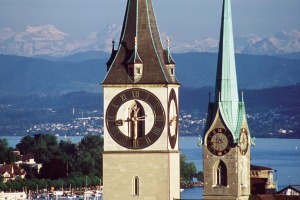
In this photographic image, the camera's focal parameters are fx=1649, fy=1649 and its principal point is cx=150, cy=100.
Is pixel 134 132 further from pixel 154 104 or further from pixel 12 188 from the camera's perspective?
pixel 12 188

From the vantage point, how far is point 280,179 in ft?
432

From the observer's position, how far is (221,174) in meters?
54.0

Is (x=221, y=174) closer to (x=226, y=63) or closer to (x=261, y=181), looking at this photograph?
(x=226, y=63)

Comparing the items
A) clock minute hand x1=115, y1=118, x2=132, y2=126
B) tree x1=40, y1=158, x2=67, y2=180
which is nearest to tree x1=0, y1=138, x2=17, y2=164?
tree x1=40, y1=158, x2=67, y2=180

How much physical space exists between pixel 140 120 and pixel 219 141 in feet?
18.7

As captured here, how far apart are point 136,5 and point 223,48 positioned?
5482 mm

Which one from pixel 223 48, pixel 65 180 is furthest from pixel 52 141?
pixel 223 48

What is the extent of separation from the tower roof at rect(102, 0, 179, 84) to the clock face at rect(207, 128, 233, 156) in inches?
190

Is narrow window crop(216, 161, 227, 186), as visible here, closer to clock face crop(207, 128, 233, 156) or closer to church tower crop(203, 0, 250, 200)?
church tower crop(203, 0, 250, 200)

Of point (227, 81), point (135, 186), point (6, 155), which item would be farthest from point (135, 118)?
point (6, 155)

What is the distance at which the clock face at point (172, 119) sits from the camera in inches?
1927

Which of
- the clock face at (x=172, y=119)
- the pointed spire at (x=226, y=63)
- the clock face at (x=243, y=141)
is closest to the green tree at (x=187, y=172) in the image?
the clock face at (x=243, y=141)

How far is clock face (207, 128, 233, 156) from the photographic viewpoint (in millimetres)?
53625

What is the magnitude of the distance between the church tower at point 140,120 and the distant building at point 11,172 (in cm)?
9792
